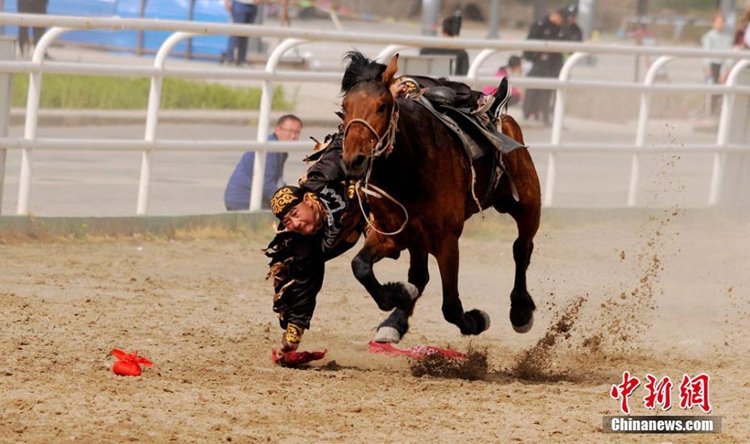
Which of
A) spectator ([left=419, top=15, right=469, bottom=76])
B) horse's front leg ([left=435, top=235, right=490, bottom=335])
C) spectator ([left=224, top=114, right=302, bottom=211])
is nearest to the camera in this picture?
horse's front leg ([left=435, top=235, right=490, bottom=335])

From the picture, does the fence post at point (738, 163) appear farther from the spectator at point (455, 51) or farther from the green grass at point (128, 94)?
the green grass at point (128, 94)

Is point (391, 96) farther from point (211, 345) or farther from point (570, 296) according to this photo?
point (570, 296)

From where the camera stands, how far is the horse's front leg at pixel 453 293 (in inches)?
282

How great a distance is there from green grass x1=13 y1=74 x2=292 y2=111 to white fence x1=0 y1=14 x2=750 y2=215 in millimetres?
6947

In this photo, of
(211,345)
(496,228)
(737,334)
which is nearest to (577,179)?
(496,228)

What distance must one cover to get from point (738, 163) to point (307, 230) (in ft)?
27.9

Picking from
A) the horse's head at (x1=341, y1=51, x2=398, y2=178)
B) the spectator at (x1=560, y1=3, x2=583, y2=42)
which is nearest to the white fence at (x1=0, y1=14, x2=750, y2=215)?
the horse's head at (x1=341, y1=51, x2=398, y2=178)

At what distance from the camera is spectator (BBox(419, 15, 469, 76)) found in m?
13.5

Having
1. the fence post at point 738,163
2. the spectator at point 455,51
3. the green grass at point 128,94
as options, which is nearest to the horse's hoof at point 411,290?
the spectator at point 455,51

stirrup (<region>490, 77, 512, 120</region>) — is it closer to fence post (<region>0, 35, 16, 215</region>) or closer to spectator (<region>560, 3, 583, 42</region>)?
fence post (<region>0, 35, 16, 215</region>)

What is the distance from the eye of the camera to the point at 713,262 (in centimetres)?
1184

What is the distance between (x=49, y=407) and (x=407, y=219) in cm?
208

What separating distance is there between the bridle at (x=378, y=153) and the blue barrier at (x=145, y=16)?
1387 centimetres

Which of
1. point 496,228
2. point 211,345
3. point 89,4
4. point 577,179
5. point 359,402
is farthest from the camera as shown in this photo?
point 89,4
